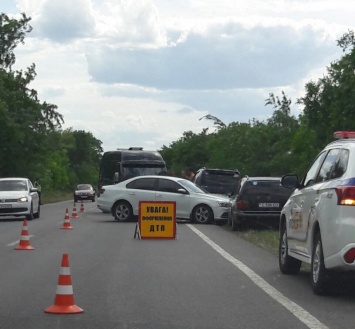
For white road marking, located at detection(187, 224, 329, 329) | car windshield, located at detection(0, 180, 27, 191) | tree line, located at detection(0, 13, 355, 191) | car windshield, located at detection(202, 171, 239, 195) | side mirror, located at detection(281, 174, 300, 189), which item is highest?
tree line, located at detection(0, 13, 355, 191)

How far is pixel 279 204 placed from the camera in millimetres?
27391

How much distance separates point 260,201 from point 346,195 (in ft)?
52.2

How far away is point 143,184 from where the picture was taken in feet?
109

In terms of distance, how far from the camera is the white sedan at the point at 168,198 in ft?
105

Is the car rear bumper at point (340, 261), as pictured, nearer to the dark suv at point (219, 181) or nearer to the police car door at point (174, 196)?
the police car door at point (174, 196)

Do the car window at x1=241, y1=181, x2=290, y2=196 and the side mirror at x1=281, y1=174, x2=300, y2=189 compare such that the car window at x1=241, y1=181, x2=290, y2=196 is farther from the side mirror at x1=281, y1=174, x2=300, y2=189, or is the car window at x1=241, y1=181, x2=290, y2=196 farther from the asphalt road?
the side mirror at x1=281, y1=174, x2=300, y2=189

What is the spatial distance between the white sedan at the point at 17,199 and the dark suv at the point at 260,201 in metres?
8.89

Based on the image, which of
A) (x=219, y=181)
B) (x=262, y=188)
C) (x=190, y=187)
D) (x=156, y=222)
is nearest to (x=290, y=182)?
(x=156, y=222)

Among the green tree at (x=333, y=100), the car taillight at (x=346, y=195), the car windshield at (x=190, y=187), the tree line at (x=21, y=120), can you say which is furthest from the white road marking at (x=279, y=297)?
the tree line at (x=21, y=120)

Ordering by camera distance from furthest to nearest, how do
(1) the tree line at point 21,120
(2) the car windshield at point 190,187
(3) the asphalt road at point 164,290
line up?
(1) the tree line at point 21,120
(2) the car windshield at point 190,187
(3) the asphalt road at point 164,290

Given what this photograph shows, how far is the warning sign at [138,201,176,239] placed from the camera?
24141mm

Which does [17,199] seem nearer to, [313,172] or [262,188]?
[262,188]

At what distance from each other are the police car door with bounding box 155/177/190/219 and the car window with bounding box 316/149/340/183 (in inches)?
746

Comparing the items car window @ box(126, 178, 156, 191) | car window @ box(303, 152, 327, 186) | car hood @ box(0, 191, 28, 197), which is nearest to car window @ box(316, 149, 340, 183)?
car window @ box(303, 152, 327, 186)
